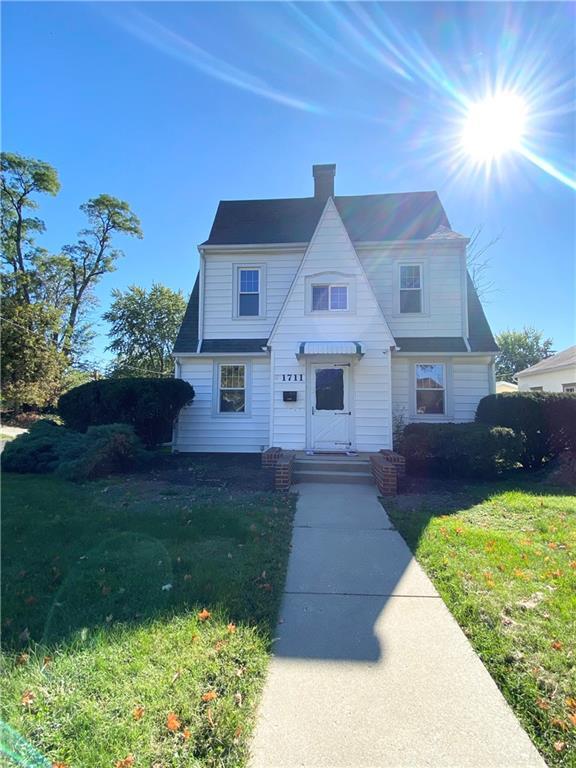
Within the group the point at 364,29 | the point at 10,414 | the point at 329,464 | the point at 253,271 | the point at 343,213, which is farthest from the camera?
the point at 10,414

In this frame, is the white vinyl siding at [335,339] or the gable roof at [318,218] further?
the gable roof at [318,218]

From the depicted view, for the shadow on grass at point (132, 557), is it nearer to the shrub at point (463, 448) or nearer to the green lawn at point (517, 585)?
the green lawn at point (517, 585)

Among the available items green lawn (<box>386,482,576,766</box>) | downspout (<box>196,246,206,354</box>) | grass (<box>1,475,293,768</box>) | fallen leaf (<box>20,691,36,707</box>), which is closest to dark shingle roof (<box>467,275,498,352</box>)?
green lawn (<box>386,482,576,766</box>)

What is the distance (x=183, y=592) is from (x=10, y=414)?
2204cm

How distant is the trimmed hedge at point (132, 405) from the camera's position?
10.1 m

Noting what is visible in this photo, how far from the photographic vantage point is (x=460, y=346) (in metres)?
11.2

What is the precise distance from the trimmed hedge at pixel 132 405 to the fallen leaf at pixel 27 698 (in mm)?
8054

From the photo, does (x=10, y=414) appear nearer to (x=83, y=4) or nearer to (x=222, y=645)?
(x=83, y=4)

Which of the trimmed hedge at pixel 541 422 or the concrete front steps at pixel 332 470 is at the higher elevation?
the trimmed hedge at pixel 541 422

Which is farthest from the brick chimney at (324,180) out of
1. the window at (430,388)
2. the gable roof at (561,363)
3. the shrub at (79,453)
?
the gable roof at (561,363)

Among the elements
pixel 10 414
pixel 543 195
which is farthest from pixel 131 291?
pixel 543 195

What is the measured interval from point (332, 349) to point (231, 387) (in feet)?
12.6

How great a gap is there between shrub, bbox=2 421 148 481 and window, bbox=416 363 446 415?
313 inches

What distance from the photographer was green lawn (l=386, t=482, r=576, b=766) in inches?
88.6
